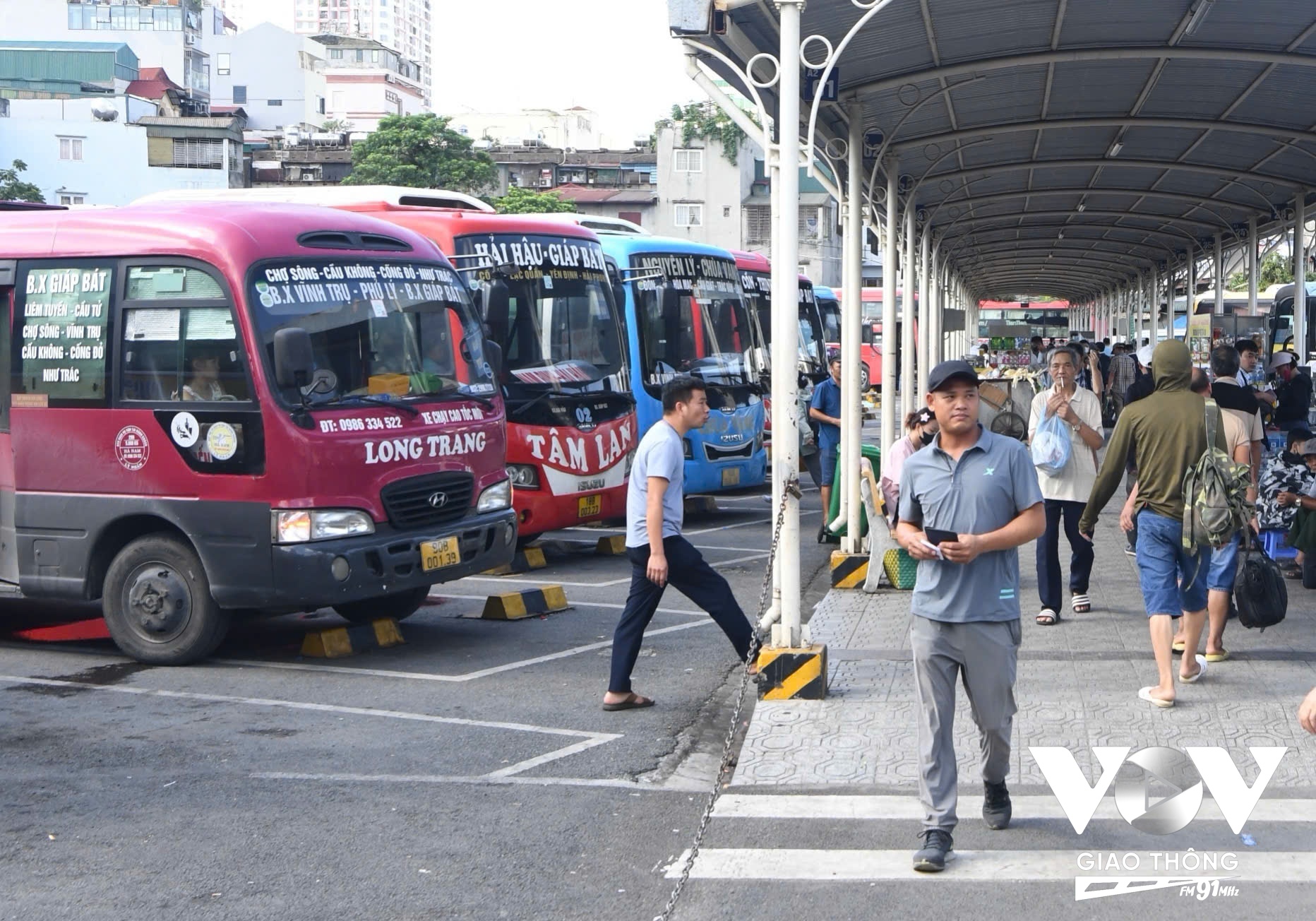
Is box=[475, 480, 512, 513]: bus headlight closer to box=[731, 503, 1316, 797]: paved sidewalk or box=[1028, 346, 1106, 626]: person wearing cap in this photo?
box=[731, 503, 1316, 797]: paved sidewalk

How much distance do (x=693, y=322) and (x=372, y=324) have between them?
7.80m

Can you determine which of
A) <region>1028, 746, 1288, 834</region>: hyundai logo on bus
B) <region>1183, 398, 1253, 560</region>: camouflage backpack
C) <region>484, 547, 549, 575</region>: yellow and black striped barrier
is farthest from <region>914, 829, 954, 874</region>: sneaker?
<region>484, 547, 549, 575</region>: yellow and black striped barrier

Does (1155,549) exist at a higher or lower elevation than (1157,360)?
lower

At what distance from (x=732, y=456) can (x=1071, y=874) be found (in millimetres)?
11804

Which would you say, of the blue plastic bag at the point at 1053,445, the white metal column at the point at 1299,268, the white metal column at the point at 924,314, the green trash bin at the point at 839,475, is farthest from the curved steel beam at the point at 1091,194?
the blue plastic bag at the point at 1053,445

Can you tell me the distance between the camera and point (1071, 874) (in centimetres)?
521

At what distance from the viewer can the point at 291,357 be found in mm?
8812

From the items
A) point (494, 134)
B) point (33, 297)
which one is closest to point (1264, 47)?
point (33, 297)

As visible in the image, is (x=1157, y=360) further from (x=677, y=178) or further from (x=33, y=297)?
(x=677, y=178)

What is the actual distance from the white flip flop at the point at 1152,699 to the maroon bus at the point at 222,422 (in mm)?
4291

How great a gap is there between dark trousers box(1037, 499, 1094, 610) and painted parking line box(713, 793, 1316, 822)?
3.51 m

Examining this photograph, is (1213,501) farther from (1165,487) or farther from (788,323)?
(788,323)

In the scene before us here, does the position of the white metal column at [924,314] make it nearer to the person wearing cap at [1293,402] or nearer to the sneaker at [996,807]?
the person wearing cap at [1293,402]

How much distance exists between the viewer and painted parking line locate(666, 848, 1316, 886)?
5.20 meters
